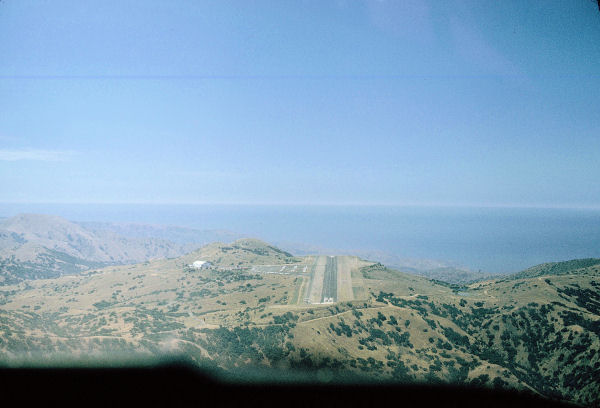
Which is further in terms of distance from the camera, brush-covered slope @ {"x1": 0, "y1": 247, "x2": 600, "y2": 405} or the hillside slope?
the hillside slope

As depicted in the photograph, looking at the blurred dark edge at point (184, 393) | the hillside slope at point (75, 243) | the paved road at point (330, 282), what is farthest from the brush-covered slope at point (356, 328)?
the hillside slope at point (75, 243)

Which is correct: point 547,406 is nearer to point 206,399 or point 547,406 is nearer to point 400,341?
point 206,399

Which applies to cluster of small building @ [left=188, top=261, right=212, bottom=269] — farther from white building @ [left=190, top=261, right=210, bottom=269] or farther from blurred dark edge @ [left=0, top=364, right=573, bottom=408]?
blurred dark edge @ [left=0, top=364, right=573, bottom=408]

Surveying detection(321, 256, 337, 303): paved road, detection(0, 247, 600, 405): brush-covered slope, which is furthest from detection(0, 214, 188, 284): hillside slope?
detection(321, 256, 337, 303): paved road

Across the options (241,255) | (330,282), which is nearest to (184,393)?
(330,282)

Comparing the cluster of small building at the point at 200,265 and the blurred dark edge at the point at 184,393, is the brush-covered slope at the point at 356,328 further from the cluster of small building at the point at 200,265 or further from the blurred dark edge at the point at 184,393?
the cluster of small building at the point at 200,265

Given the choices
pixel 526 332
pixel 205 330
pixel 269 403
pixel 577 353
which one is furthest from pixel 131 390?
pixel 526 332

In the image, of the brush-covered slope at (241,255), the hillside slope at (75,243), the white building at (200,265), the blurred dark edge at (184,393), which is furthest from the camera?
the hillside slope at (75,243)
